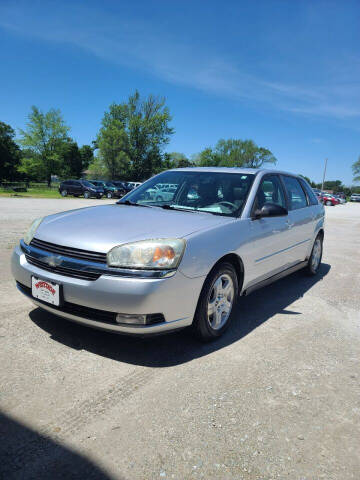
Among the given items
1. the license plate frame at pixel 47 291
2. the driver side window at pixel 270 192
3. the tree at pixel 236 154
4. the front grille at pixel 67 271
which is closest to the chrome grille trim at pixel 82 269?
the front grille at pixel 67 271

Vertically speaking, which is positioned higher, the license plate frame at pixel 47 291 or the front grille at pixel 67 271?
the front grille at pixel 67 271

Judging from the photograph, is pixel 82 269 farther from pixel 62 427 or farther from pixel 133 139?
pixel 133 139

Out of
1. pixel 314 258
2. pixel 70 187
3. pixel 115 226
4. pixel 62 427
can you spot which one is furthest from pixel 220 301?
pixel 70 187

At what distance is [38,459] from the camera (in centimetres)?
178

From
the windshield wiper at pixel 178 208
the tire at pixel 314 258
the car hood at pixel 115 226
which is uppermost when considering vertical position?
the windshield wiper at pixel 178 208

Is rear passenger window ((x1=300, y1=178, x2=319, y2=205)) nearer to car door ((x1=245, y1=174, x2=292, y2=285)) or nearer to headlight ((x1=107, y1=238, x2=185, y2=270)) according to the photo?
car door ((x1=245, y1=174, x2=292, y2=285))

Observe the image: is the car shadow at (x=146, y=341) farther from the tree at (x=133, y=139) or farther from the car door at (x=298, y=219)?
the tree at (x=133, y=139)

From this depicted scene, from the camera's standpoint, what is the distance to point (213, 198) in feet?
12.5

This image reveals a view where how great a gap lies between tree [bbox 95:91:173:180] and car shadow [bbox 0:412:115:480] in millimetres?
52939

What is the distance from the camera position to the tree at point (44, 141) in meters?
50.3

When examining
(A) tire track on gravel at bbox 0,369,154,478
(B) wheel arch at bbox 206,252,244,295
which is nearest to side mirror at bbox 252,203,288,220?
(B) wheel arch at bbox 206,252,244,295

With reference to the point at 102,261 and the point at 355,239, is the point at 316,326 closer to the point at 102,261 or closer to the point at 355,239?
the point at 102,261

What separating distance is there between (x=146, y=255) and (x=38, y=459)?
1.36 metres

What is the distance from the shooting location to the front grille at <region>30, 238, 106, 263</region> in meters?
2.64
